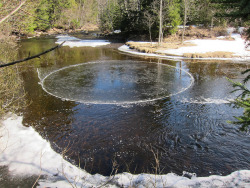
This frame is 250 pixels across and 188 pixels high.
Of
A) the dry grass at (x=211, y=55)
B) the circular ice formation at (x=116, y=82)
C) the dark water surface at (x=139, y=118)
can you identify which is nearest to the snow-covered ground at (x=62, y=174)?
the dark water surface at (x=139, y=118)

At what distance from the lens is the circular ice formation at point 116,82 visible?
12.1 meters

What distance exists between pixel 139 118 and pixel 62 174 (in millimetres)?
4637

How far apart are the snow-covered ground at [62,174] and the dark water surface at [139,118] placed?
1.37ft

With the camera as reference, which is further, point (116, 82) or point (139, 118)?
point (116, 82)

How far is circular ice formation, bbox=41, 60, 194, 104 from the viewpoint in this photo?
12078 mm

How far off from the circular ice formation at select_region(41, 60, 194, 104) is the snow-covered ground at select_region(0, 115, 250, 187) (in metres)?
4.61

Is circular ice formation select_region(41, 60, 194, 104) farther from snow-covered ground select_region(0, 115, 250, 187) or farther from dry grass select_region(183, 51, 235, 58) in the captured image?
snow-covered ground select_region(0, 115, 250, 187)

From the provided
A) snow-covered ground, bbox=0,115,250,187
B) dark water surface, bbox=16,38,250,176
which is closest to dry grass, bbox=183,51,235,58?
dark water surface, bbox=16,38,250,176

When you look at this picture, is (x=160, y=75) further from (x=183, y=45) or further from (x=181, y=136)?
(x=183, y=45)

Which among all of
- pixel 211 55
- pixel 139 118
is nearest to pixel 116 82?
pixel 139 118

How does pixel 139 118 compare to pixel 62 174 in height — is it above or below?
above

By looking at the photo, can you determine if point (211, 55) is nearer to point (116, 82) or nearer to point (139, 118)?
point (116, 82)

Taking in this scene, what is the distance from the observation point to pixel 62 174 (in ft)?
19.5

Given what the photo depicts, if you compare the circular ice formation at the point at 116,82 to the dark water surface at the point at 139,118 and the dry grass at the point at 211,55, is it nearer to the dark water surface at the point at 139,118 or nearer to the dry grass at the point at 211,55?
the dark water surface at the point at 139,118
